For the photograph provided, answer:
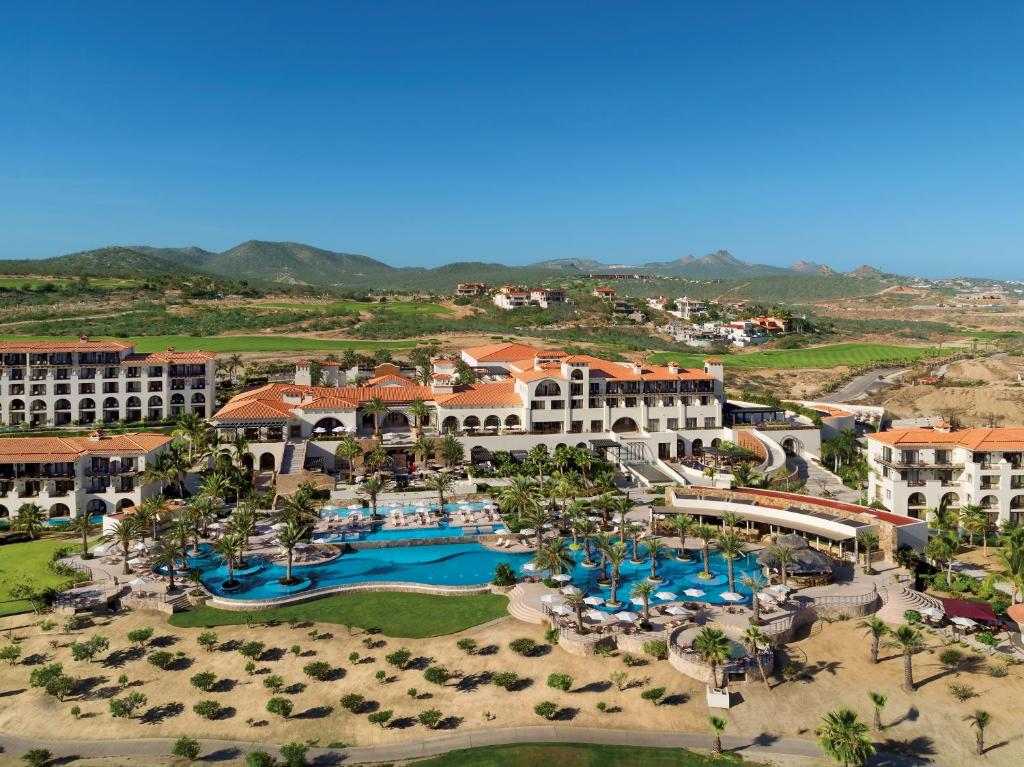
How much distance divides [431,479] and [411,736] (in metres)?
29.4

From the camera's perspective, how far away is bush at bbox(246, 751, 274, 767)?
2855 cm

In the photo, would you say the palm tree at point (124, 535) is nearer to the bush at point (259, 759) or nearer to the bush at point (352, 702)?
the bush at point (352, 702)

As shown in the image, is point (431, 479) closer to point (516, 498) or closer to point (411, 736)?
point (516, 498)

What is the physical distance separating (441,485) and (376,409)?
18.7 m

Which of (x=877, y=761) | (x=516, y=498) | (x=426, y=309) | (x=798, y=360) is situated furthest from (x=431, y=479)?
(x=426, y=309)

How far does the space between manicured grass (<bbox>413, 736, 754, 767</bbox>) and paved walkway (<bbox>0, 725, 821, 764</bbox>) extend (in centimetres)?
47

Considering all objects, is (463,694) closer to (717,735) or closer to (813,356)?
(717,735)

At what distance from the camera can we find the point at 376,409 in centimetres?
7394

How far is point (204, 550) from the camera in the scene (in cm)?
5106

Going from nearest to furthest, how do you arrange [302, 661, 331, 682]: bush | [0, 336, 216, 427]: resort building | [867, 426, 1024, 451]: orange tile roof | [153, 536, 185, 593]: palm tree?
[302, 661, 331, 682]: bush
[153, 536, 185, 593]: palm tree
[867, 426, 1024, 451]: orange tile roof
[0, 336, 216, 427]: resort building

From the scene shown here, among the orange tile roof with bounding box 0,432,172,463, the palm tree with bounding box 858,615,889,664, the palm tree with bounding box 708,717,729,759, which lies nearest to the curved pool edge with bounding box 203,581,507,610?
the palm tree with bounding box 708,717,729,759

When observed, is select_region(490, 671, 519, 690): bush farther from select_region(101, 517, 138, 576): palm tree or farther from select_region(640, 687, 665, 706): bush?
select_region(101, 517, 138, 576): palm tree

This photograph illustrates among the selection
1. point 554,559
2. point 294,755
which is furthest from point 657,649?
point 294,755

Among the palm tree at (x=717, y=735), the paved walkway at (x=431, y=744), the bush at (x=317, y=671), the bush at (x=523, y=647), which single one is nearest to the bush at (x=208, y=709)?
the paved walkway at (x=431, y=744)
